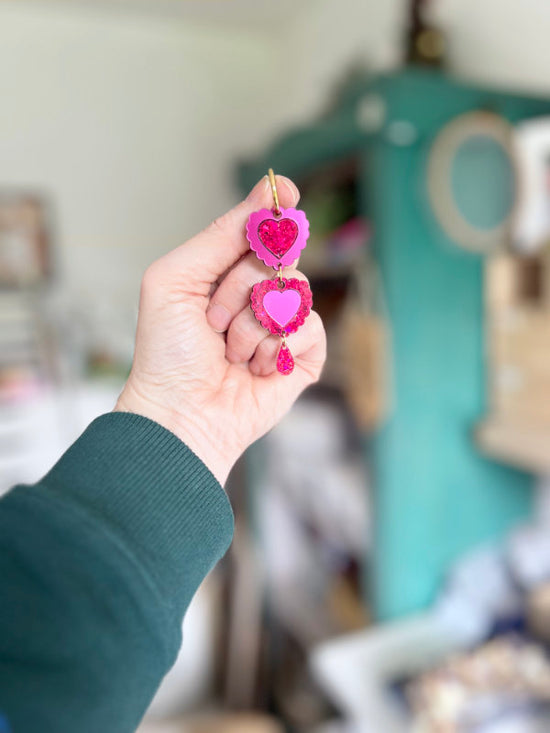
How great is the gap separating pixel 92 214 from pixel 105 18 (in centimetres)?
45

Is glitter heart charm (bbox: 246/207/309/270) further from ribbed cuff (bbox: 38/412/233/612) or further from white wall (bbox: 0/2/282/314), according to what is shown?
white wall (bbox: 0/2/282/314)

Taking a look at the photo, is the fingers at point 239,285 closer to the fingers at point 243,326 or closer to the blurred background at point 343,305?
the fingers at point 243,326

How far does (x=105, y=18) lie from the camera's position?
56.1 inches

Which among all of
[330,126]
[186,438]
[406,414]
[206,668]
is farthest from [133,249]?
[186,438]

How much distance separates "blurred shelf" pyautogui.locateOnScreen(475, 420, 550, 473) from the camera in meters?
0.86

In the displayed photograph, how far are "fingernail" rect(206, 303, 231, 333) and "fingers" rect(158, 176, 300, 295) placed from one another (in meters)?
0.01

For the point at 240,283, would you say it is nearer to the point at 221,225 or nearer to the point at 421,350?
the point at 221,225

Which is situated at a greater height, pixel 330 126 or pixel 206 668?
pixel 330 126

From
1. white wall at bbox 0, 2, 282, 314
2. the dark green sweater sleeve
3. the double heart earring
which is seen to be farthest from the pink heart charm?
white wall at bbox 0, 2, 282, 314

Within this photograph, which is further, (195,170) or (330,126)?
(195,170)

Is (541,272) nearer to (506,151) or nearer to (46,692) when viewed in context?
(506,151)

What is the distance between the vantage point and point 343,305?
1.17 meters

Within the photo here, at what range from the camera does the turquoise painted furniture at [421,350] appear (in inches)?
35.9

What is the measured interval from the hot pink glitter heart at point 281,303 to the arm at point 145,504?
0.01 metres
